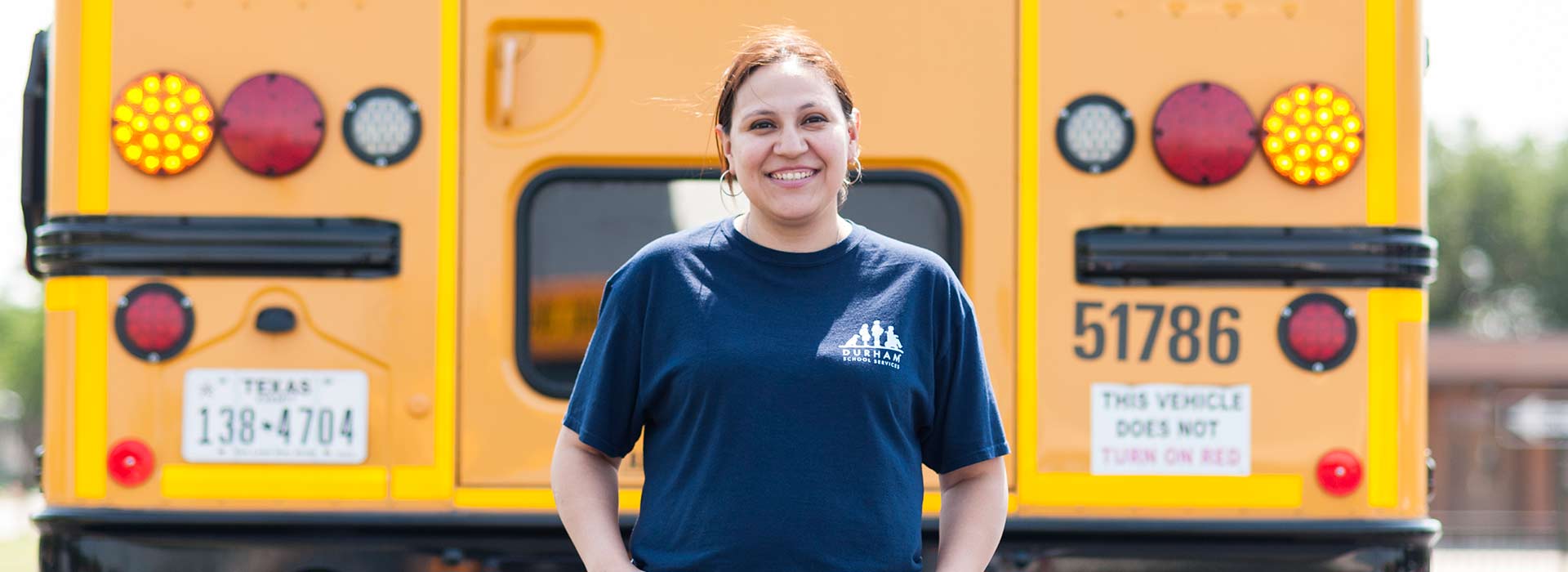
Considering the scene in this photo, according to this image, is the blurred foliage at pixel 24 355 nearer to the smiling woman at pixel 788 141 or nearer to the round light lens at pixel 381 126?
the round light lens at pixel 381 126

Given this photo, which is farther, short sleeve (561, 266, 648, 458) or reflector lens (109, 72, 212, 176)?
reflector lens (109, 72, 212, 176)

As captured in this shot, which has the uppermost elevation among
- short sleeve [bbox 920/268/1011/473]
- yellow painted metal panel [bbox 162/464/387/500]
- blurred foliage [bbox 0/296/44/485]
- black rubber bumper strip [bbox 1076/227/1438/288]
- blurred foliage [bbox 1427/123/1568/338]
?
blurred foliage [bbox 1427/123/1568/338]

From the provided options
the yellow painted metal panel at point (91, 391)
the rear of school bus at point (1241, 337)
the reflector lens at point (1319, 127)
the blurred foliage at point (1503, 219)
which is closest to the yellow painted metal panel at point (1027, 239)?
the rear of school bus at point (1241, 337)

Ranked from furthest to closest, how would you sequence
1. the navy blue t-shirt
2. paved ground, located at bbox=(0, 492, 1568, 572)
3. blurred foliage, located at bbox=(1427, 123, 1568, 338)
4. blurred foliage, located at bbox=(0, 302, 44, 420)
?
blurred foliage, located at bbox=(0, 302, 44, 420) → blurred foliage, located at bbox=(1427, 123, 1568, 338) → paved ground, located at bbox=(0, 492, 1568, 572) → the navy blue t-shirt

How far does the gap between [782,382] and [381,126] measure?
1.53m

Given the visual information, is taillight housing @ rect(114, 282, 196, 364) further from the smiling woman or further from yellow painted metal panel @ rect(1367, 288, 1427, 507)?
yellow painted metal panel @ rect(1367, 288, 1427, 507)

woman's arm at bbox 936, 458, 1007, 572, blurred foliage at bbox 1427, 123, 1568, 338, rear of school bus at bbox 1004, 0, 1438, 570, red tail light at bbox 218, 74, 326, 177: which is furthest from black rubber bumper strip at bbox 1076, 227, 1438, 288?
blurred foliage at bbox 1427, 123, 1568, 338

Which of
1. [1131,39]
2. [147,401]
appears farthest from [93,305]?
[1131,39]

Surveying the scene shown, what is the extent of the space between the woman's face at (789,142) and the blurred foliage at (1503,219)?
40665 millimetres

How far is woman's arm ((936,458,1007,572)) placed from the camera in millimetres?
2164

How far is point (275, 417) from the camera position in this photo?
10.6 feet

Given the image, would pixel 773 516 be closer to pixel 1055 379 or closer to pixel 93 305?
pixel 1055 379

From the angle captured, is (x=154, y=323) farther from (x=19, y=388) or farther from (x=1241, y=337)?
(x=19, y=388)

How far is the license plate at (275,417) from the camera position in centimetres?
324
